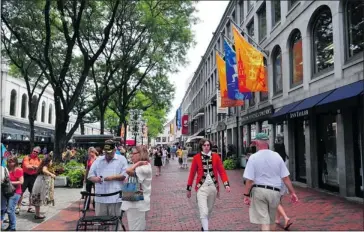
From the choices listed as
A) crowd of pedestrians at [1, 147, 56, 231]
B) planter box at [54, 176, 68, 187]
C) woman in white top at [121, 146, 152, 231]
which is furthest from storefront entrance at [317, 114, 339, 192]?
planter box at [54, 176, 68, 187]

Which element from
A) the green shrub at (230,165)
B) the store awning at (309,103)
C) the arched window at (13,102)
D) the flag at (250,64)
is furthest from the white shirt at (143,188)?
the arched window at (13,102)

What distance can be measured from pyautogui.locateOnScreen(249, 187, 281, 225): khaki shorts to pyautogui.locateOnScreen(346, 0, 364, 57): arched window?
7450mm

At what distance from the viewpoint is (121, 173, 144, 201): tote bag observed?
17.5 ft

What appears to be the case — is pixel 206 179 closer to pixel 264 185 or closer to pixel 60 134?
pixel 264 185

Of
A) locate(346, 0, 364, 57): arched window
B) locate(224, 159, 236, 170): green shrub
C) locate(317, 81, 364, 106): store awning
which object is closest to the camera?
locate(317, 81, 364, 106): store awning

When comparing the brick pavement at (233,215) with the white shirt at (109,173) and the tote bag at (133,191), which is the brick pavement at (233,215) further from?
the tote bag at (133,191)

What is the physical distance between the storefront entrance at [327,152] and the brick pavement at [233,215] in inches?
46.0

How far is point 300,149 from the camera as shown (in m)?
15.4

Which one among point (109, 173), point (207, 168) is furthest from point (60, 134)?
point (207, 168)

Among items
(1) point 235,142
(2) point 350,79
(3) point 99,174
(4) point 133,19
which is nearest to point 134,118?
(1) point 235,142

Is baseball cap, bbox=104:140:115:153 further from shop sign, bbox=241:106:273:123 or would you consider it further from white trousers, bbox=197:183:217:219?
shop sign, bbox=241:106:273:123

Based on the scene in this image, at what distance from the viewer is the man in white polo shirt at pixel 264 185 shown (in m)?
5.21

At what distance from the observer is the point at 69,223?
782 centimetres

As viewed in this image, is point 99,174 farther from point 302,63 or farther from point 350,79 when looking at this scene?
point 302,63
